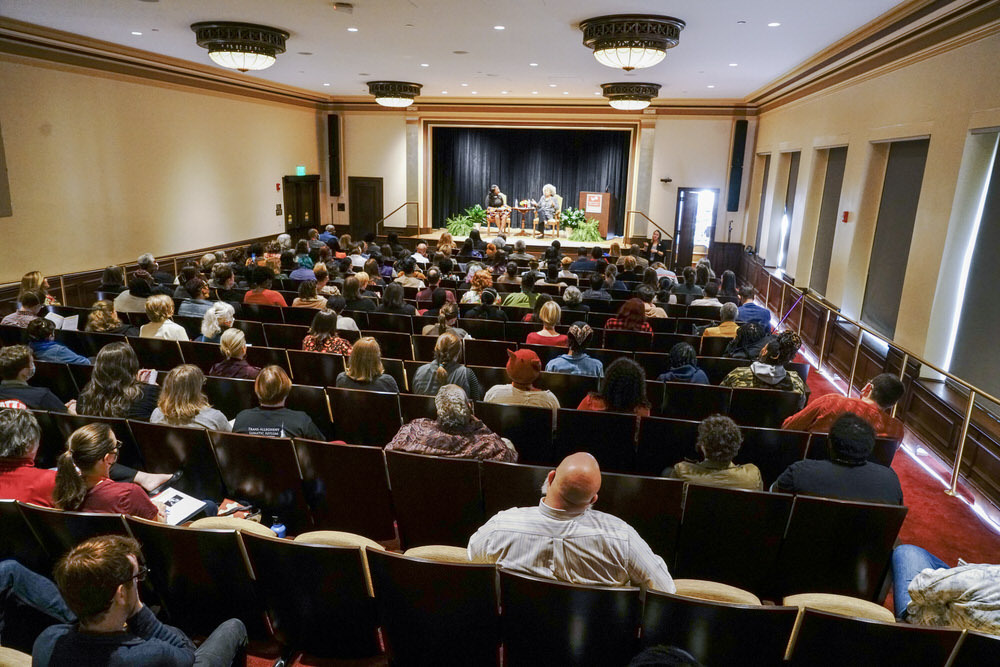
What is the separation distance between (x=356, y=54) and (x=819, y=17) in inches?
261

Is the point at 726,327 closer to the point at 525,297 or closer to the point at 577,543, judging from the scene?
the point at 525,297

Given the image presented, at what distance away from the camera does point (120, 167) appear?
1017 centimetres

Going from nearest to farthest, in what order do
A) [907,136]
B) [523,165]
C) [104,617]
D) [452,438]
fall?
[104,617], [452,438], [907,136], [523,165]

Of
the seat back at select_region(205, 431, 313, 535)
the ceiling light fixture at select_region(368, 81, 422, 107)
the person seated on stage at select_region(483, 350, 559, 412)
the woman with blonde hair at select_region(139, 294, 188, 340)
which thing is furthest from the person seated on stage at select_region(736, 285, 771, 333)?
the ceiling light fixture at select_region(368, 81, 422, 107)

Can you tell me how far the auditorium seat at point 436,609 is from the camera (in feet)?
6.59

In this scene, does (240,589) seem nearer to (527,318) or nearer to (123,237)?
(527,318)

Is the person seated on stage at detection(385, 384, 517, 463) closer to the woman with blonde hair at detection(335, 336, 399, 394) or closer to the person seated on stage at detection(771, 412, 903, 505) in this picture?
the woman with blonde hair at detection(335, 336, 399, 394)

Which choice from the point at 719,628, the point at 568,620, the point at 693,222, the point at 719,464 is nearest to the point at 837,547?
the point at 719,464

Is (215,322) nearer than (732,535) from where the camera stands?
No

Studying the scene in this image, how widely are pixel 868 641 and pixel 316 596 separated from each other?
5.84 feet

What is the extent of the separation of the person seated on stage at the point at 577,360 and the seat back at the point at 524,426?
3.00 ft

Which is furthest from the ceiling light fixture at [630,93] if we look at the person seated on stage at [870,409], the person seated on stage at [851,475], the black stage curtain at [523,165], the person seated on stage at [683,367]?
the person seated on stage at [851,475]

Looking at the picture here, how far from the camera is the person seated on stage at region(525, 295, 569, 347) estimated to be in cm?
531

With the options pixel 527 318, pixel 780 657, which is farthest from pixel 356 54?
pixel 780 657
